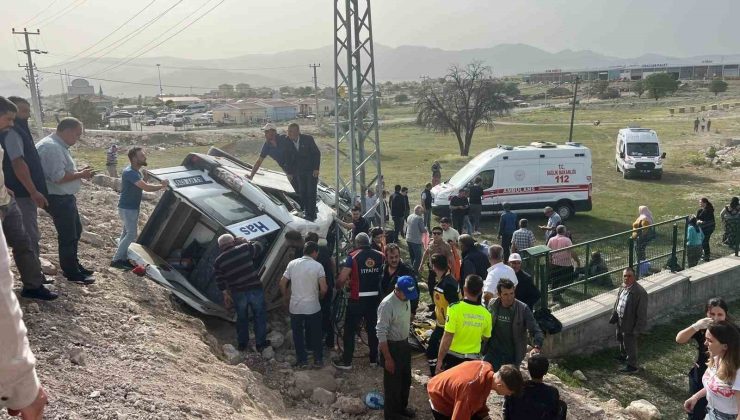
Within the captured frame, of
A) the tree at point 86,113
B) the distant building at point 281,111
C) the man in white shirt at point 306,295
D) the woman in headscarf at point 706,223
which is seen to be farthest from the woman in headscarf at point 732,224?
the distant building at point 281,111

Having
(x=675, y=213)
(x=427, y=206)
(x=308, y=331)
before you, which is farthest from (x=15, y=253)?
(x=675, y=213)

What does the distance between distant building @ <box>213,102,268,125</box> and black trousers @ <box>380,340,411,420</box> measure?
69.8 metres

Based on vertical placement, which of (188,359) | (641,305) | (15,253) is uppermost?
(15,253)

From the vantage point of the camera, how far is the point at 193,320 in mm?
6793

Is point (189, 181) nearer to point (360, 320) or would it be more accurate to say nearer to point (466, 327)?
point (360, 320)

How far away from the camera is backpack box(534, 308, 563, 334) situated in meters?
7.99

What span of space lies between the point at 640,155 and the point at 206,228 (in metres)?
20.3

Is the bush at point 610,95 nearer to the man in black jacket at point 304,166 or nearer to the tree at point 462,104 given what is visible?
the tree at point 462,104

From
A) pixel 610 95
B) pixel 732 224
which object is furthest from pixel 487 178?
pixel 610 95

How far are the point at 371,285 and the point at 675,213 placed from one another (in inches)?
561

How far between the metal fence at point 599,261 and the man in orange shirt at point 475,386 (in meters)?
4.52

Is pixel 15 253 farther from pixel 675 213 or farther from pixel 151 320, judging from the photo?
pixel 675 213

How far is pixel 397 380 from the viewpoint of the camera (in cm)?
563

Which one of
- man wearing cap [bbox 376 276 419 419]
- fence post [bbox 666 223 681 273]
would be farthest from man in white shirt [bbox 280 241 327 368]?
fence post [bbox 666 223 681 273]
